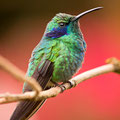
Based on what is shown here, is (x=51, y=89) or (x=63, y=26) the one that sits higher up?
(x=63, y=26)

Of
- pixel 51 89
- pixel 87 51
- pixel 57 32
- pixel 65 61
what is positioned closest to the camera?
pixel 51 89

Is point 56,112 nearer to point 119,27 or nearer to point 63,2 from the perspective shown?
point 119,27

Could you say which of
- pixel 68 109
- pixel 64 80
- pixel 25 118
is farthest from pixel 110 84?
pixel 25 118

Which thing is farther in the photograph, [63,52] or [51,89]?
[63,52]

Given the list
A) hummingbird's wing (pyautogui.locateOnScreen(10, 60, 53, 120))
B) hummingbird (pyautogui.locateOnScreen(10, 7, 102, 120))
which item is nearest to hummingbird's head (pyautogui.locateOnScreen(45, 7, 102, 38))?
hummingbird (pyautogui.locateOnScreen(10, 7, 102, 120))

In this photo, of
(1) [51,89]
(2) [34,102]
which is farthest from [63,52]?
(1) [51,89]

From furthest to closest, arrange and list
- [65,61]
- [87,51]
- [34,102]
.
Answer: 1. [87,51]
2. [65,61]
3. [34,102]

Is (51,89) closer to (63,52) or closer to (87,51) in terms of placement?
(63,52)
